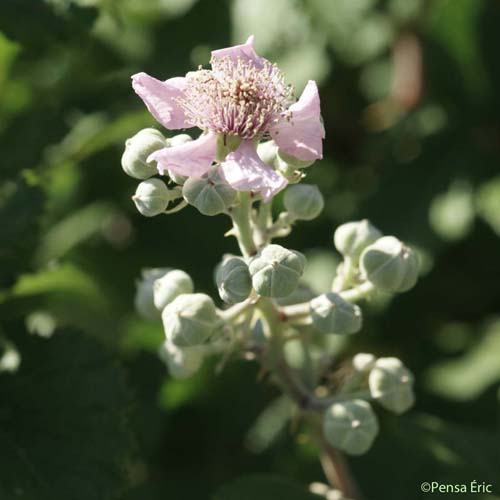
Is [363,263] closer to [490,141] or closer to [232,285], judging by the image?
[232,285]

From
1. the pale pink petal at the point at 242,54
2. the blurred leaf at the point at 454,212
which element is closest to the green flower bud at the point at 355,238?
the pale pink petal at the point at 242,54

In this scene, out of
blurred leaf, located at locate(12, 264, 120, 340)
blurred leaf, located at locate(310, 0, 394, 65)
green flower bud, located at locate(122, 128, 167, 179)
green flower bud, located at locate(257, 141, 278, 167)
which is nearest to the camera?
green flower bud, located at locate(122, 128, 167, 179)

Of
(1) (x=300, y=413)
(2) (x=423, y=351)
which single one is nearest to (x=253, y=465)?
(2) (x=423, y=351)

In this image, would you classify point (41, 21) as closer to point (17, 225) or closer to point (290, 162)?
point (17, 225)

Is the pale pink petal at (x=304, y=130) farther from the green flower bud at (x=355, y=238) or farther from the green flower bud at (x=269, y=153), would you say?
the green flower bud at (x=355, y=238)

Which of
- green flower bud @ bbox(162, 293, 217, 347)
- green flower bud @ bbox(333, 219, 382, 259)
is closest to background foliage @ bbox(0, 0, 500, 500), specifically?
green flower bud @ bbox(162, 293, 217, 347)

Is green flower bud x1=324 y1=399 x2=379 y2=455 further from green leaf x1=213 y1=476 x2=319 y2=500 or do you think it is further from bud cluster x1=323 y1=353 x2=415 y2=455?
green leaf x1=213 y1=476 x2=319 y2=500
